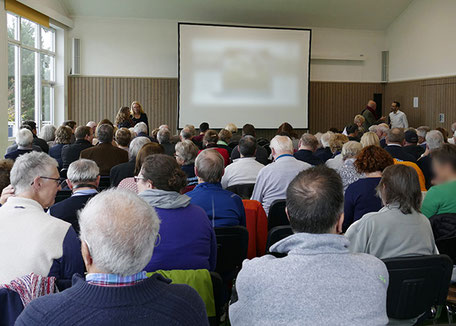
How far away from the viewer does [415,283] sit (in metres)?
2.49

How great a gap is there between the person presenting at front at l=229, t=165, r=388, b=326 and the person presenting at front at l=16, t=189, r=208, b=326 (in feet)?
0.90

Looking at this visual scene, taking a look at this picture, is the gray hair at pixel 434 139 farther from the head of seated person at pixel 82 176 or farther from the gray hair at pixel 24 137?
the gray hair at pixel 24 137

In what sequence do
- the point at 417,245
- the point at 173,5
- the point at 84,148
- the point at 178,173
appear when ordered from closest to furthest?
the point at 417,245 < the point at 178,173 < the point at 84,148 < the point at 173,5

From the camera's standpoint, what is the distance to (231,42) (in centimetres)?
1349

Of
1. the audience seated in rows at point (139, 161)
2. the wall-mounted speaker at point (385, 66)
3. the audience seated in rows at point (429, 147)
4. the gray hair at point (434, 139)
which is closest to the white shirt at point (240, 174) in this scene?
the audience seated in rows at point (139, 161)

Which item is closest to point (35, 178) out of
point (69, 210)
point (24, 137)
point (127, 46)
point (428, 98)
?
point (69, 210)

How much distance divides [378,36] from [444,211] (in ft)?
42.7

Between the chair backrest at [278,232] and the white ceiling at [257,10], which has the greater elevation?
the white ceiling at [257,10]

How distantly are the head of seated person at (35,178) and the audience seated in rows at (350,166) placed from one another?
283cm

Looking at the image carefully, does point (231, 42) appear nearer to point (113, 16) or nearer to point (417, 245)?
point (113, 16)

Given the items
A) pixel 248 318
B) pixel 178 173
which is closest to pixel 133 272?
pixel 248 318

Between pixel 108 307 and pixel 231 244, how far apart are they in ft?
6.03

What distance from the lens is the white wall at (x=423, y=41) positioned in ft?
41.6

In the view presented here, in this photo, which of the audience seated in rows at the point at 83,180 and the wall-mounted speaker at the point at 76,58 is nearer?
the audience seated in rows at the point at 83,180
